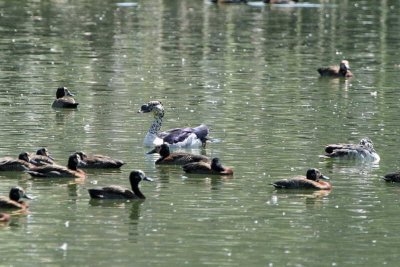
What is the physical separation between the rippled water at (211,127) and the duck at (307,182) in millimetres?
224

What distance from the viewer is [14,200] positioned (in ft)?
79.9

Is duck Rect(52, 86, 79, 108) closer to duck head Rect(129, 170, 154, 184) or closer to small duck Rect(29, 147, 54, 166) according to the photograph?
small duck Rect(29, 147, 54, 166)

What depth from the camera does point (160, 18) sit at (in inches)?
2724

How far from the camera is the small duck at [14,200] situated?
79.3 ft

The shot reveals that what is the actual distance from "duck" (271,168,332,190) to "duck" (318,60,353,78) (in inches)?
754

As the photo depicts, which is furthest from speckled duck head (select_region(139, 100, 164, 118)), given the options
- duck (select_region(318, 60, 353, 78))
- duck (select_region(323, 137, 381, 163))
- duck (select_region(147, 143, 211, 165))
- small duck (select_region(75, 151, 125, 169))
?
duck (select_region(318, 60, 353, 78))

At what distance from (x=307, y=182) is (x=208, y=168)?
2338 mm

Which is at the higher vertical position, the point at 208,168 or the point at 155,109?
the point at 155,109

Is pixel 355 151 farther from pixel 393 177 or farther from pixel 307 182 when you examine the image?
pixel 307 182

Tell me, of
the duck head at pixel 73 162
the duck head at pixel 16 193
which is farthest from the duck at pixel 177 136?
the duck head at pixel 16 193

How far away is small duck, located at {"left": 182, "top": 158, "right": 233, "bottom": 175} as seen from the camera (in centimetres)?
2797

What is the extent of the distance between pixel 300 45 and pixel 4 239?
36131 mm

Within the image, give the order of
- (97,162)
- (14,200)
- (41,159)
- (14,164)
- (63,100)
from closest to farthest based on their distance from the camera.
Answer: (14,200) < (14,164) < (41,159) < (97,162) < (63,100)

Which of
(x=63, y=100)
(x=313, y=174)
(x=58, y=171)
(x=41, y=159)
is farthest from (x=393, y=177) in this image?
(x=63, y=100)
